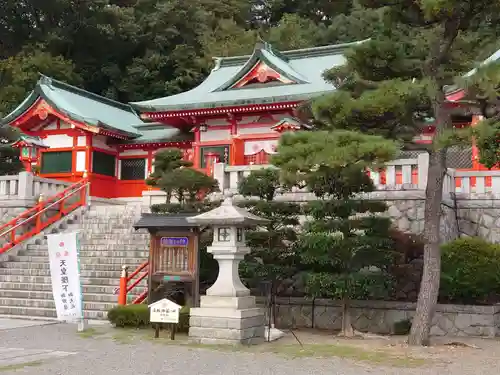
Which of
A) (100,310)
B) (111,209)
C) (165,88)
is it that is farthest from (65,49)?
(100,310)

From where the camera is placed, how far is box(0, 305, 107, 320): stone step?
41.2ft

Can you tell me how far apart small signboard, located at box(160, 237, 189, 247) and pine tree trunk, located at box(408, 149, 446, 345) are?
434 cm

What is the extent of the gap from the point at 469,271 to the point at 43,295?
9214 mm

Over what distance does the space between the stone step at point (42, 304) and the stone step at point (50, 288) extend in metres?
0.44

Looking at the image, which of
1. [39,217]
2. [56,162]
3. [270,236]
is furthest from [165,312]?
[56,162]

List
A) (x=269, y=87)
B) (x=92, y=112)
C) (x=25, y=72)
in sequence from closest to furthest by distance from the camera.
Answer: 1. (x=269, y=87)
2. (x=92, y=112)
3. (x=25, y=72)

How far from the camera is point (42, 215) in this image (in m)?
17.2

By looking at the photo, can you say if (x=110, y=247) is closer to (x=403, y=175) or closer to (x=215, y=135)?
(x=403, y=175)

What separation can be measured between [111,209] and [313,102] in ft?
31.5

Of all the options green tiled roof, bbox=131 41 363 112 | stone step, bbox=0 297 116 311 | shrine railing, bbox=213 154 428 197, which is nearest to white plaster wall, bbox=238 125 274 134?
green tiled roof, bbox=131 41 363 112

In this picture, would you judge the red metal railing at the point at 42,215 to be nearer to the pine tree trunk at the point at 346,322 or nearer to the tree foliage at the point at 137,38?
the pine tree trunk at the point at 346,322

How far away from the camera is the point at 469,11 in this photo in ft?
32.6

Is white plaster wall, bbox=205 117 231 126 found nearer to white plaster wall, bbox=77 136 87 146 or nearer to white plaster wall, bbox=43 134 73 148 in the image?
white plaster wall, bbox=77 136 87 146

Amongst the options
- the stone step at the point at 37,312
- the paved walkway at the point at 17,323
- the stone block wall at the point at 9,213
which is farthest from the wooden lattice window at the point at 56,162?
the paved walkway at the point at 17,323
